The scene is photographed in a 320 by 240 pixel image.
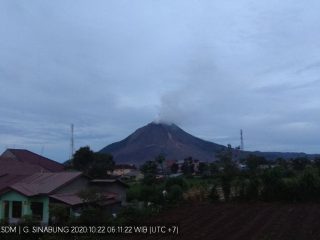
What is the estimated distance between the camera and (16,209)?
2312 cm

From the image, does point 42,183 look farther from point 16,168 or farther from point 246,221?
point 246,221

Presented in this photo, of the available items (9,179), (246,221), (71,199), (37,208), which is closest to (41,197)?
(37,208)

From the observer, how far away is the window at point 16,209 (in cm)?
2302

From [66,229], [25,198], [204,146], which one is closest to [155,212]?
[25,198]

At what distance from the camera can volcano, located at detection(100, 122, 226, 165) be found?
429 ft

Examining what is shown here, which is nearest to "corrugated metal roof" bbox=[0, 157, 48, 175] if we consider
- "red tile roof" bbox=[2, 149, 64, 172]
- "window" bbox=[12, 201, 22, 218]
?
"window" bbox=[12, 201, 22, 218]

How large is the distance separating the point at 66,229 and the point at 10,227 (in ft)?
8.76

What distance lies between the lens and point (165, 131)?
509 feet

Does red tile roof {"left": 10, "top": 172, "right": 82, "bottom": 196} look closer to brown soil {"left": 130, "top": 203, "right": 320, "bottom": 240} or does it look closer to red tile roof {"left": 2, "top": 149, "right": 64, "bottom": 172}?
brown soil {"left": 130, "top": 203, "right": 320, "bottom": 240}

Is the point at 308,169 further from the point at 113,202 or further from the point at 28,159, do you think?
the point at 28,159

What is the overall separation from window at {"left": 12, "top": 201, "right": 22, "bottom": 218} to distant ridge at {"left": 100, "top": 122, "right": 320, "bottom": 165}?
334 feet

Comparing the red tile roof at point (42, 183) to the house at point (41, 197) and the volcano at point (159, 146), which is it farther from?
the volcano at point (159, 146)

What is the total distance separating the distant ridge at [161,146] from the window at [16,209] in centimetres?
10191

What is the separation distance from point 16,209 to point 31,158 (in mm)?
17229
